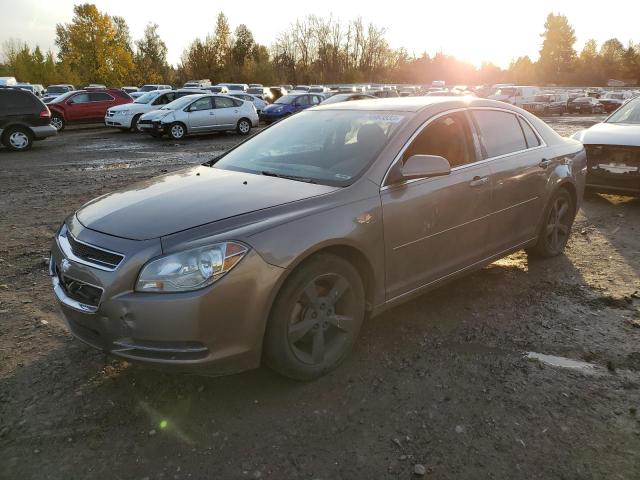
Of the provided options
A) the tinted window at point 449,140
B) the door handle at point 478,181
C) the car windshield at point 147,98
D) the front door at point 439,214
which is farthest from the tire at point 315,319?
the car windshield at point 147,98

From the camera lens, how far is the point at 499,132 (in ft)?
14.7

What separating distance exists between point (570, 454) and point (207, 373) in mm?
1841

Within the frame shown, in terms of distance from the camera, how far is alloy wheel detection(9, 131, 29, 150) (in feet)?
50.2

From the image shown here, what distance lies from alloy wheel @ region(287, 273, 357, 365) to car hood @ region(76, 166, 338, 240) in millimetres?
546

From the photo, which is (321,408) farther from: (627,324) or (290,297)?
(627,324)

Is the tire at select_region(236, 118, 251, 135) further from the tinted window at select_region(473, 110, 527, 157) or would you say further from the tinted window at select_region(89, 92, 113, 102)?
the tinted window at select_region(473, 110, 527, 157)

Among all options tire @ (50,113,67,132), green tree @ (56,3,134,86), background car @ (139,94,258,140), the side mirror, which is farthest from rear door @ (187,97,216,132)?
green tree @ (56,3,134,86)

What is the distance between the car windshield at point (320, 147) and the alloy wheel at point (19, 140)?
44.9 ft

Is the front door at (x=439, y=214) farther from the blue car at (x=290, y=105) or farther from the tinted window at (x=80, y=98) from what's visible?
the tinted window at (x=80, y=98)

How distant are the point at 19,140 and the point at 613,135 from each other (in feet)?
50.0

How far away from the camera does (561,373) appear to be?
3.31 metres

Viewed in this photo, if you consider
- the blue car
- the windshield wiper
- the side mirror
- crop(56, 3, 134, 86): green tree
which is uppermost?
crop(56, 3, 134, 86): green tree

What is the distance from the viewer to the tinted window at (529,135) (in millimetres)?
4820

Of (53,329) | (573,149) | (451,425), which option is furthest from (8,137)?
(451,425)
